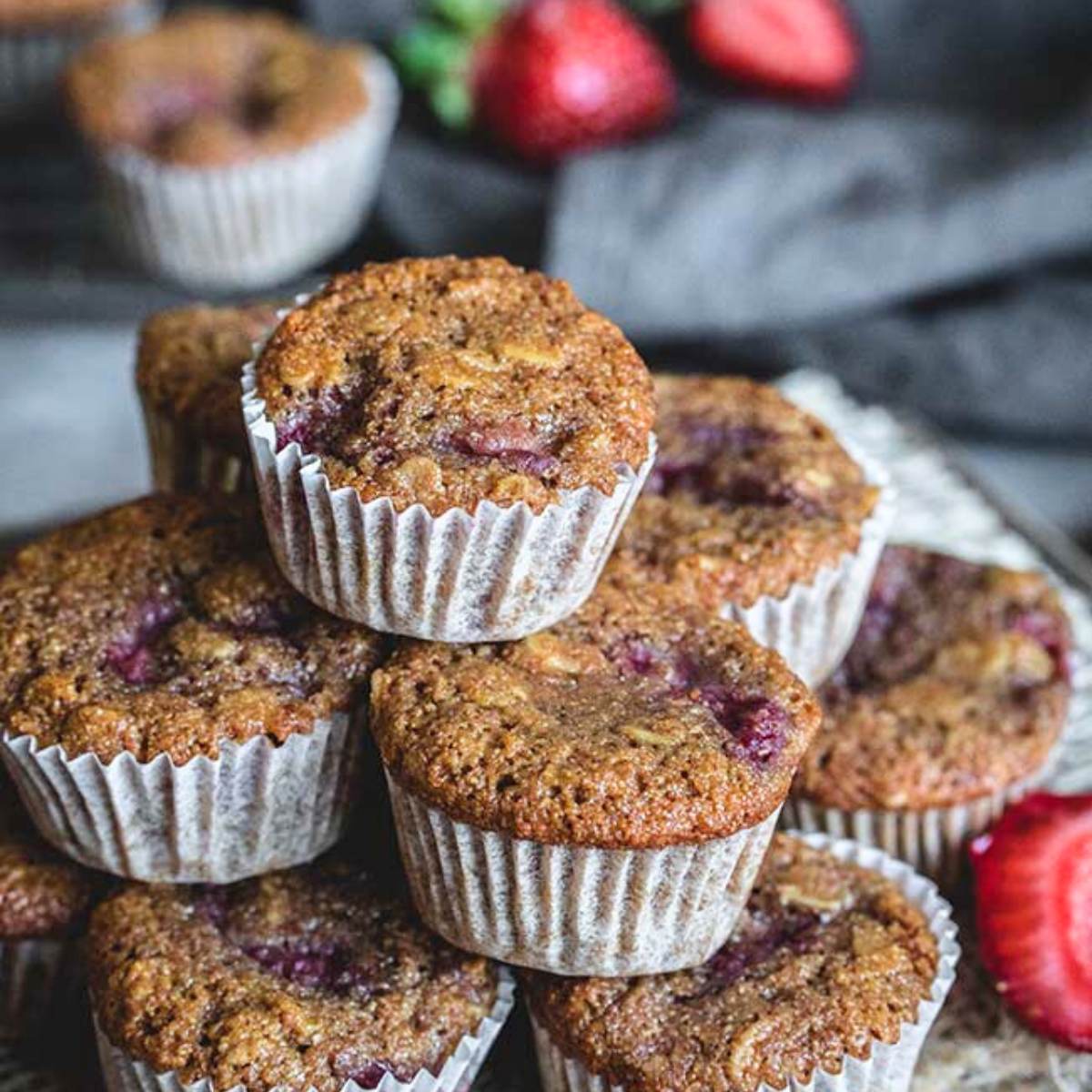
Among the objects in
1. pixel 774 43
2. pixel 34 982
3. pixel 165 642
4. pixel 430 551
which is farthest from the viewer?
pixel 774 43

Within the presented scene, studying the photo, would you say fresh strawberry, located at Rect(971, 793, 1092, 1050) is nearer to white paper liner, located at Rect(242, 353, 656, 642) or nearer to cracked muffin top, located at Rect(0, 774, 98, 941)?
white paper liner, located at Rect(242, 353, 656, 642)

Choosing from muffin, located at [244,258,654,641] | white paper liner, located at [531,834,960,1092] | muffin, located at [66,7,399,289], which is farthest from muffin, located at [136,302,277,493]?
muffin, located at [66,7,399,289]

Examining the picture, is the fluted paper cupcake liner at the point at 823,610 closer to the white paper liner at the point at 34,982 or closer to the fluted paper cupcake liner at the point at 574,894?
the fluted paper cupcake liner at the point at 574,894

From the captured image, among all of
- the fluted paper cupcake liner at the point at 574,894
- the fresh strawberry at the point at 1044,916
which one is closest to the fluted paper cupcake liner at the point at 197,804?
the fluted paper cupcake liner at the point at 574,894

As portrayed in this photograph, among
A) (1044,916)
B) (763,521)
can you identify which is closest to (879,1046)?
(1044,916)

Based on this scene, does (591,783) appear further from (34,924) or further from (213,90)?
(213,90)

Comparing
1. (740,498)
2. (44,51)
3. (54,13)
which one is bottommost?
(44,51)
